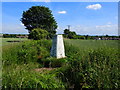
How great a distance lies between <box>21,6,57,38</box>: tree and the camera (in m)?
31.2

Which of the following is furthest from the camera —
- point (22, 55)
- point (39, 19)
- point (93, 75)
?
point (39, 19)

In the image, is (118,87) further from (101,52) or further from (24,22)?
(24,22)

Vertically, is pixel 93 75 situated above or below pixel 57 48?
below

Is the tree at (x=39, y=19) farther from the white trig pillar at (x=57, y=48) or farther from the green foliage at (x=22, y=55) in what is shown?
the white trig pillar at (x=57, y=48)

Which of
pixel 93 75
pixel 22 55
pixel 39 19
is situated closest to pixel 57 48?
pixel 22 55

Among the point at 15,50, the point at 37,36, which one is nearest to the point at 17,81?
the point at 15,50

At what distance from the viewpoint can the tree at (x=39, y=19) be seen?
31.2m

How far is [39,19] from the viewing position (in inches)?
1243

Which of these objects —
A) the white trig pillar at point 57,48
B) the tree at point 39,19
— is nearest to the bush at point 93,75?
the white trig pillar at point 57,48

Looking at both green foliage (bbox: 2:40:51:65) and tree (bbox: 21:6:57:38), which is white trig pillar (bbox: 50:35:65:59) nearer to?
green foliage (bbox: 2:40:51:65)

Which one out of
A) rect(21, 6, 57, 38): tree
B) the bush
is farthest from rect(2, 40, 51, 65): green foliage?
rect(21, 6, 57, 38): tree

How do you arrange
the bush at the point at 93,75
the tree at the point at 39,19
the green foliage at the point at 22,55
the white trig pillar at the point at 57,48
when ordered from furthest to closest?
the tree at the point at 39,19
the white trig pillar at the point at 57,48
the green foliage at the point at 22,55
the bush at the point at 93,75

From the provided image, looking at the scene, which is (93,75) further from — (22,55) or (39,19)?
(39,19)

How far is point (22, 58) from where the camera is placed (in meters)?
7.39
